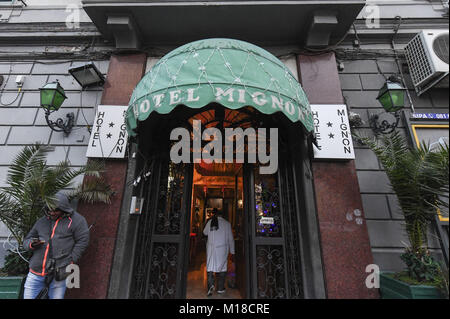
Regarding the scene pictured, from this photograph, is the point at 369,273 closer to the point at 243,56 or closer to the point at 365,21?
the point at 243,56

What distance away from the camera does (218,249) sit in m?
5.29

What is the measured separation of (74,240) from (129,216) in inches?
36.7

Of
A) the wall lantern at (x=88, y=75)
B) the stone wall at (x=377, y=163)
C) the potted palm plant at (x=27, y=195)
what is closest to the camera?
the potted palm plant at (x=27, y=195)

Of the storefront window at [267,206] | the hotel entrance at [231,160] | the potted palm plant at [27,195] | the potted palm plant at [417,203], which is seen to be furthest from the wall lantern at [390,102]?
the potted palm plant at [27,195]

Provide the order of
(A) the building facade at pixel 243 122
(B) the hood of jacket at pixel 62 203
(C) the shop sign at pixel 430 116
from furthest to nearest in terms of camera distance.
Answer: (C) the shop sign at pixel 430 116 → (A) the building facade at pixel 243 122 → (B) the hood of jacket at pixel 62 203

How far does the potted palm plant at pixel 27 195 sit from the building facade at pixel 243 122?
0.45 meters

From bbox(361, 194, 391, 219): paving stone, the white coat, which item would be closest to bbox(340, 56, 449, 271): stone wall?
bbox(361, 194, 391, 219): paving stone

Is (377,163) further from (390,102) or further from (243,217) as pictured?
(243,217)

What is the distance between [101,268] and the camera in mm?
3865

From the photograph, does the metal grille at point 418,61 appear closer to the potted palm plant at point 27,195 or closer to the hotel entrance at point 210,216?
the hotel entrance at point 210,216

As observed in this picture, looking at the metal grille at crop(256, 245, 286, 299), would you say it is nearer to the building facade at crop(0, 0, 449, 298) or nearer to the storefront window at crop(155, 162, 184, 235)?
the building facade at crop(0, 0, 449, 298)

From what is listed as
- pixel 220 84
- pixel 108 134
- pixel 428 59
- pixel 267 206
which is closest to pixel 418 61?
pixel 428 59

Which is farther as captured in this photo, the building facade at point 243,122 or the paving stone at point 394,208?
the paving stone at point 394,208

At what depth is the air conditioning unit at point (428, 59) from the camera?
4633 millimetres
